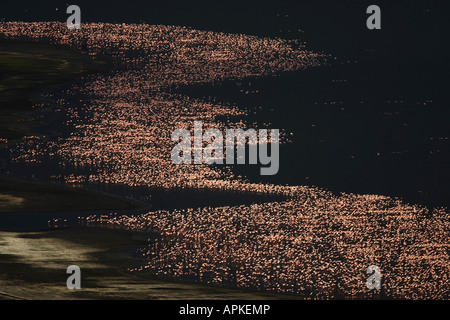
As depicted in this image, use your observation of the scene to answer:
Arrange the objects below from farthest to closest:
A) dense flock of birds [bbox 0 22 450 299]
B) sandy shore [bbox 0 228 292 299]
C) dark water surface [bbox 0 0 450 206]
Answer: dark water surface [bbox 0 0 450 206], dense flock of birds [bbox 0 22 450 299], sandy shore [bbox 0 228 292 299]

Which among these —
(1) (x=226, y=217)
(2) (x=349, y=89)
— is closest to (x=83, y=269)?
(1) (x=226, y=217)

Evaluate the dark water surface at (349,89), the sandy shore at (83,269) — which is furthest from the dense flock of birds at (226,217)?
the dark water surface at (349,89)

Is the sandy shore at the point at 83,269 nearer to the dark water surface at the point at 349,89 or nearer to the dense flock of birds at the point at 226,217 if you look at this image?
the dense flock of birds at the point at 226,217

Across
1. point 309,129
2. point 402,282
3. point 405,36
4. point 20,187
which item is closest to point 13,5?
point 405,36

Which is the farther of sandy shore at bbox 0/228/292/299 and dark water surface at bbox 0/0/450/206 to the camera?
dark water surface at bbox 0/0/450/206

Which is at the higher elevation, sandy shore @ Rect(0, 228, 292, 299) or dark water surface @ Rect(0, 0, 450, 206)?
dark water surface @ Rect(0, 0, 450, 206)

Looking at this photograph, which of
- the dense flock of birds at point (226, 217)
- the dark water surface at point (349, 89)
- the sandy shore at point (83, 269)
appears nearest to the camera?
the sandy shore at point (83, 269)

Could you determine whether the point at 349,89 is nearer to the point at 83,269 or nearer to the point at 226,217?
the point at 226,217

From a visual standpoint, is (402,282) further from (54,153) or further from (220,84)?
(220,84)

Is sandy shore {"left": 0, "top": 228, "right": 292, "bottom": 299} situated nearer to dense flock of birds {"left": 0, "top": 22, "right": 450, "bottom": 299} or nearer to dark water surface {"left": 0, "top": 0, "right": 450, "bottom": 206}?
dense flock of birds {"left": 0, "top": 22, "right": 450, "bottom": 299}

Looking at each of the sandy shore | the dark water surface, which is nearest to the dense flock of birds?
the sandy shore
